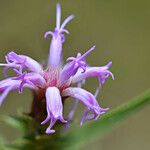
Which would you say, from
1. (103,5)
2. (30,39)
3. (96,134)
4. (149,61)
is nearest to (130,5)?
(103,5)

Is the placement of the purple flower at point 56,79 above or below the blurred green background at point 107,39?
above

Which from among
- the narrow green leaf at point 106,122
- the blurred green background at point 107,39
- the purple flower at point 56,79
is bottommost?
the blurred green background at point 107,39

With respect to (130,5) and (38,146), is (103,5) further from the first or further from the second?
(38,146)

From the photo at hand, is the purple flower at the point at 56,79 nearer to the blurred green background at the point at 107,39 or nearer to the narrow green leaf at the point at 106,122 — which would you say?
the narrow green leaf at the point at 106,122

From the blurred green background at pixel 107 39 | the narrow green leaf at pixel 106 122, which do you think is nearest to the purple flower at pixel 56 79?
the narrow green leaf at pixel 106 122

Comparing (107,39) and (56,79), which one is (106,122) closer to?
(56,79)

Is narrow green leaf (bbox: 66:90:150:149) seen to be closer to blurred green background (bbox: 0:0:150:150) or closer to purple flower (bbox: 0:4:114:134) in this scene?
purple flower (bbox: 0:4:114:134)

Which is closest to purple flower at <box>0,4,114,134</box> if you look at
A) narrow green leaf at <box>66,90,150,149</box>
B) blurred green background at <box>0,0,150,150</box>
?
narrow green leaf at <box>66,90,150,149</box>
